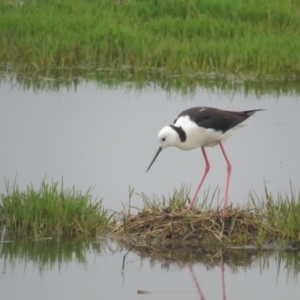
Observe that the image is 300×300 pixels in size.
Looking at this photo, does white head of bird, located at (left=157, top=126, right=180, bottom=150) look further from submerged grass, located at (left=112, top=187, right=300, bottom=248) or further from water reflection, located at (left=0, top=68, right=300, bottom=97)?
water reflection, located at (left=0, top=68, right=300, bottom=97)

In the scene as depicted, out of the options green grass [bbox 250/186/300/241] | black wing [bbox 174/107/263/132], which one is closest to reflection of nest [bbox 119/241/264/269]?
green grass [bbox 250/186/300/241]

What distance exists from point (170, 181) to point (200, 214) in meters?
1.85

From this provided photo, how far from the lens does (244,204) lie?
9.48 meters

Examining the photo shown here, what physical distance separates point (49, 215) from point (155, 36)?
749cm

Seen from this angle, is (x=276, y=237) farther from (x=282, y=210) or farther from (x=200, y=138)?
(x=200, y=138)

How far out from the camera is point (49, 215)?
863 centimetres

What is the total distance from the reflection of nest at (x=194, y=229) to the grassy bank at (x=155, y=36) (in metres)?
6.56

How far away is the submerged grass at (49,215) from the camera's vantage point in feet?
28.2

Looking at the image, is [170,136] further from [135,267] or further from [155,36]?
[155,36]

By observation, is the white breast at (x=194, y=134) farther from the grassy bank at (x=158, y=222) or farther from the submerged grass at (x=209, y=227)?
the submerged grass at (x=209, y=227)

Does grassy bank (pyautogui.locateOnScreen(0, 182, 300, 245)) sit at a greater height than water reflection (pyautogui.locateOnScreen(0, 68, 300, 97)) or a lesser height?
lesser

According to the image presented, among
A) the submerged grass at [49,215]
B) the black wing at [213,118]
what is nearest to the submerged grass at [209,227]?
the submerged grass at [49,215]

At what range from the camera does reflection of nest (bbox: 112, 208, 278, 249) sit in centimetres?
849

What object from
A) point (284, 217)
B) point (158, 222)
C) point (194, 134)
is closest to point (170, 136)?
point (194, 134)
